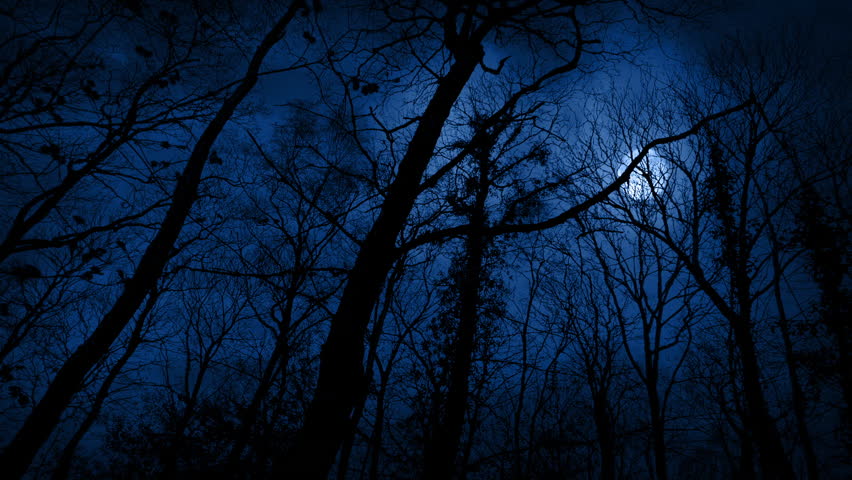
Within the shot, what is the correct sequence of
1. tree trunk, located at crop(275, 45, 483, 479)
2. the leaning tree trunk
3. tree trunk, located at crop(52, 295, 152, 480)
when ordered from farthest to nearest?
tree trunk, located at crop(52, 295, 152, 480)
the leaning tree trunk
tree trunk, located at crop(275, 45, 483, 479)

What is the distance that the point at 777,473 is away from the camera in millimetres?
7816

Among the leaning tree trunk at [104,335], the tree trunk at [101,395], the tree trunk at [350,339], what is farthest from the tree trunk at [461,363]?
the tree trunk at [101,395]

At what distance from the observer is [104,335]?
431 centimetres

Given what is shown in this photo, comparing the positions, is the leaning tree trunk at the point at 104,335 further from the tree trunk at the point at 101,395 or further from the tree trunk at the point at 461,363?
the tree trunk at the point at 101,395

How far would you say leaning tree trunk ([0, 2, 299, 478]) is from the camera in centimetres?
410

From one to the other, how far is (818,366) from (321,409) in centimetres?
1874

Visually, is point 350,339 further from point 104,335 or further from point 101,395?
point 101,395

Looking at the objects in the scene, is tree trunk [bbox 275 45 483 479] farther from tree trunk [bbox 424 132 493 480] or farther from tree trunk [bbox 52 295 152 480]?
tree trunk [bbox 52 295 152 480]

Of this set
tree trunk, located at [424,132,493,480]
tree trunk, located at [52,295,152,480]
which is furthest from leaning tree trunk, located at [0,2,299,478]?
tree trunk, located at [52,295,152,480]

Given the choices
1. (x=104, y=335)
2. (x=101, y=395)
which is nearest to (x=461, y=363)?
(x=104, y=335)

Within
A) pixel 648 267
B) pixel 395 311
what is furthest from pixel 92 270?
pixel 648 267

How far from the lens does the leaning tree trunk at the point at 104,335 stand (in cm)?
410

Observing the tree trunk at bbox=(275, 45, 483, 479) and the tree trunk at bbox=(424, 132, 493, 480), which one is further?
the tree trunk at bbox=(424, 132, 493, 480)

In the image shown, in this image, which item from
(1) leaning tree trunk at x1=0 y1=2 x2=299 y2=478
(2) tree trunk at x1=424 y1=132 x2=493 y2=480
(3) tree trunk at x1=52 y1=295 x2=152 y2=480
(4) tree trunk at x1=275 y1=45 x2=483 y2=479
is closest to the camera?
(4) tree trunk at x1=275 y1=45 x2=483 y2=479
